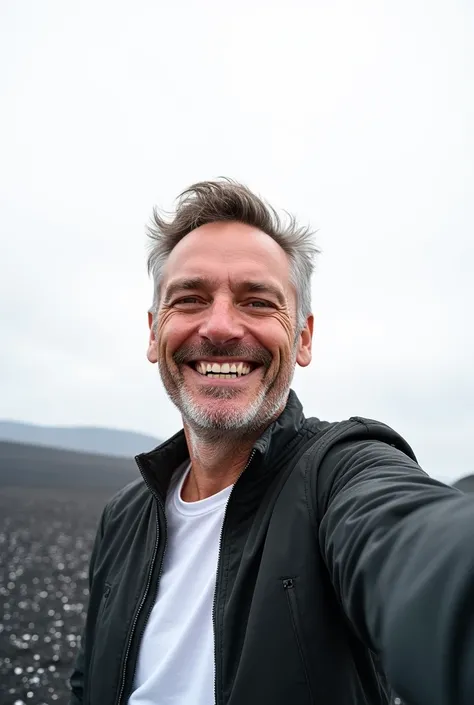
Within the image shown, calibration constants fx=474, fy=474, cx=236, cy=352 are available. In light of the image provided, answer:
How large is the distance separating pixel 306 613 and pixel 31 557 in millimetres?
19453

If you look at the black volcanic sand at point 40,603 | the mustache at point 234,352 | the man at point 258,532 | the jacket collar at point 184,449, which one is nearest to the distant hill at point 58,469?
the black volcanic sand at point 40,603

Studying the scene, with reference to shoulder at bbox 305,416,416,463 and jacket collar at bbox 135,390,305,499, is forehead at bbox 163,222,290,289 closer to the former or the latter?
jacket collar at bbox 135,390,305,499

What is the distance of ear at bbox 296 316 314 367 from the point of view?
8.67 ft

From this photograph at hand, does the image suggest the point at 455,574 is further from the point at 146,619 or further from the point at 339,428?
the point at 146,619

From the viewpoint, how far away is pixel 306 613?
4.82ft

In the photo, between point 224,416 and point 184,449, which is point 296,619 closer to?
point 224,416

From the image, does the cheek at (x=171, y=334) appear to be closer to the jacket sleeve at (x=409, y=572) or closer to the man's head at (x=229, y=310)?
the man's head at (x=229, y=310)

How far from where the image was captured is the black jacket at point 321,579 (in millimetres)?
902

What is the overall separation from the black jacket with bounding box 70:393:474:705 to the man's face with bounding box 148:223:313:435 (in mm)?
222

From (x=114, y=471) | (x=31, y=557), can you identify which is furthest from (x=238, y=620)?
(x=114, y=471)

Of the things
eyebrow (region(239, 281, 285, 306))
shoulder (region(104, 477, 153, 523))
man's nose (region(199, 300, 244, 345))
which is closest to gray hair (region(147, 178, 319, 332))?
eyebrow (region(239, 281, 285, 306))

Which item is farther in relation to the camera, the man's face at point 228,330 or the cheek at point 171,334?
the cheek at point 171,334

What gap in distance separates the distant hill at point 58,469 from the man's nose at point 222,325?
5090 centimetres

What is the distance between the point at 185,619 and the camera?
1893mm
